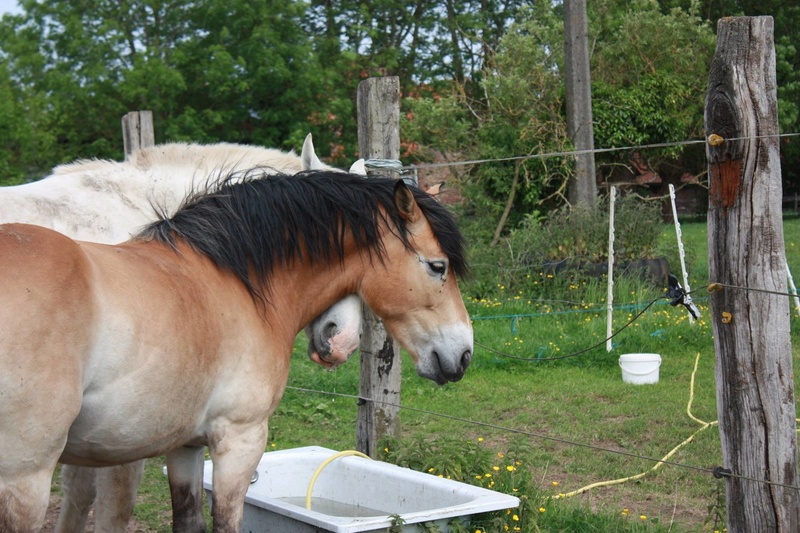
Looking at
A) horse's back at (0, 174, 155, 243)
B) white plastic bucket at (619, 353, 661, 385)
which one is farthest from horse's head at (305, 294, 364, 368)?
white plastic bucket at (619, 353, 661, 385)

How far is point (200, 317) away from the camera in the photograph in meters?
2.66

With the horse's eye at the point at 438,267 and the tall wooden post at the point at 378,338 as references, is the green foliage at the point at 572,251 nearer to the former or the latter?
the tall wooden post at the point at 378,338

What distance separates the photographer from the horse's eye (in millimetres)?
3242

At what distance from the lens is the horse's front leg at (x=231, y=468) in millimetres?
2770

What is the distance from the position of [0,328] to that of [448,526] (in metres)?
2.08

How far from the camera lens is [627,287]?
8.99 m

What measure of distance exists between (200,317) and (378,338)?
202cm

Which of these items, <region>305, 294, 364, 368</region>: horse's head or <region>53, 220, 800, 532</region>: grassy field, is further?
<region>53, 220, 800, 532</region>: grassy field

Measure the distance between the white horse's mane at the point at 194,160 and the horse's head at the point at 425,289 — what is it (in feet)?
4.05

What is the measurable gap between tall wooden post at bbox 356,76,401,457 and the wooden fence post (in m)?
4.21

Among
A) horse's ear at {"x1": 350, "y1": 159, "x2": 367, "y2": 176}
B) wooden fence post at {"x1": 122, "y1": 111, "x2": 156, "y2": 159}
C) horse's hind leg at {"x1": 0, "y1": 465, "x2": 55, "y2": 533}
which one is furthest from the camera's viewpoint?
wooden fence post at {"x1": 122, "y1": 111, "x2": 156, "y2": 159}

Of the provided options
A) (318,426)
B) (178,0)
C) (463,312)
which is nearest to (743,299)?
(463,312)

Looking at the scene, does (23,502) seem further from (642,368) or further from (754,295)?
(642,368)

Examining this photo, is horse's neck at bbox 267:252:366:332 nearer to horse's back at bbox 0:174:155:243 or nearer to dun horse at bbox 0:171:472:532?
dun horse at bbox 0:171:472:532
